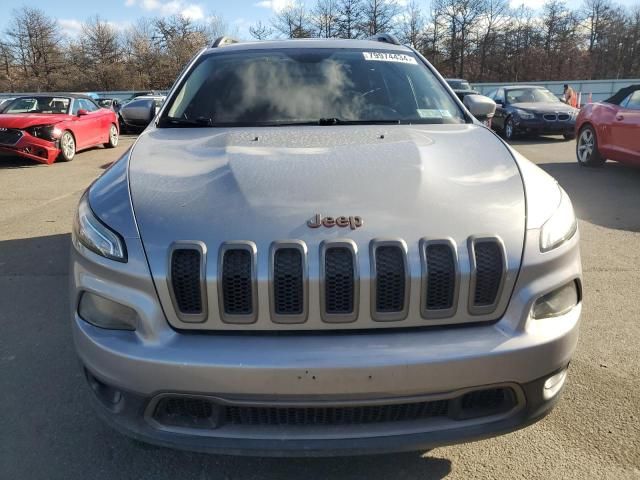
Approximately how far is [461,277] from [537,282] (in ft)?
1.01

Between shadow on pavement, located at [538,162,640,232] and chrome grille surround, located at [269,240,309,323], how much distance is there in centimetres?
522

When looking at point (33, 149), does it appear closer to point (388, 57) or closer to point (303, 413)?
point (388, 57)

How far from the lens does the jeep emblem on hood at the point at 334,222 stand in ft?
6.04

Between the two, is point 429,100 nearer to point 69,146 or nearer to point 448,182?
point 448,182

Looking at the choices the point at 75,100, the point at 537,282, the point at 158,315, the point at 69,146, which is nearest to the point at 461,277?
the point at 537,282

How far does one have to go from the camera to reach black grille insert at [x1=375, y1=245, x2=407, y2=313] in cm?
178

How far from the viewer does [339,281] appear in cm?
176

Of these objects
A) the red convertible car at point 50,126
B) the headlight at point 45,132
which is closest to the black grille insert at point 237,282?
the red convertible car at point 50,126

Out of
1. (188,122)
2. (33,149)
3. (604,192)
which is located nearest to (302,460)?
(188,122)

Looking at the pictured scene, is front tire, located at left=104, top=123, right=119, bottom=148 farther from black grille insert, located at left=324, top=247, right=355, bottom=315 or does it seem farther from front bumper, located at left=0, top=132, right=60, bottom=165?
black grille insert, located at left=324, top=247, right=355, bottom=315

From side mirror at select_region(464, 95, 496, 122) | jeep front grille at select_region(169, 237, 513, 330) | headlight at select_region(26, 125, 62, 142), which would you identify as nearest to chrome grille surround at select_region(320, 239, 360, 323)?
jeep front grille at select_region(169, 237, 513, 330)

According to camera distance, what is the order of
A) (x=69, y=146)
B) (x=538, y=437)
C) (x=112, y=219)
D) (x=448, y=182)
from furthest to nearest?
(x=69, y=146) → (x=538, y=437) → (x=448, y=182) → (x=112, y=219)

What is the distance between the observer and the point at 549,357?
1.84m

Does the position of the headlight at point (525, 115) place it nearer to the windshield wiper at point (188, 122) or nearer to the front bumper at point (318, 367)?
the windshield wiper at point (188, 122)
